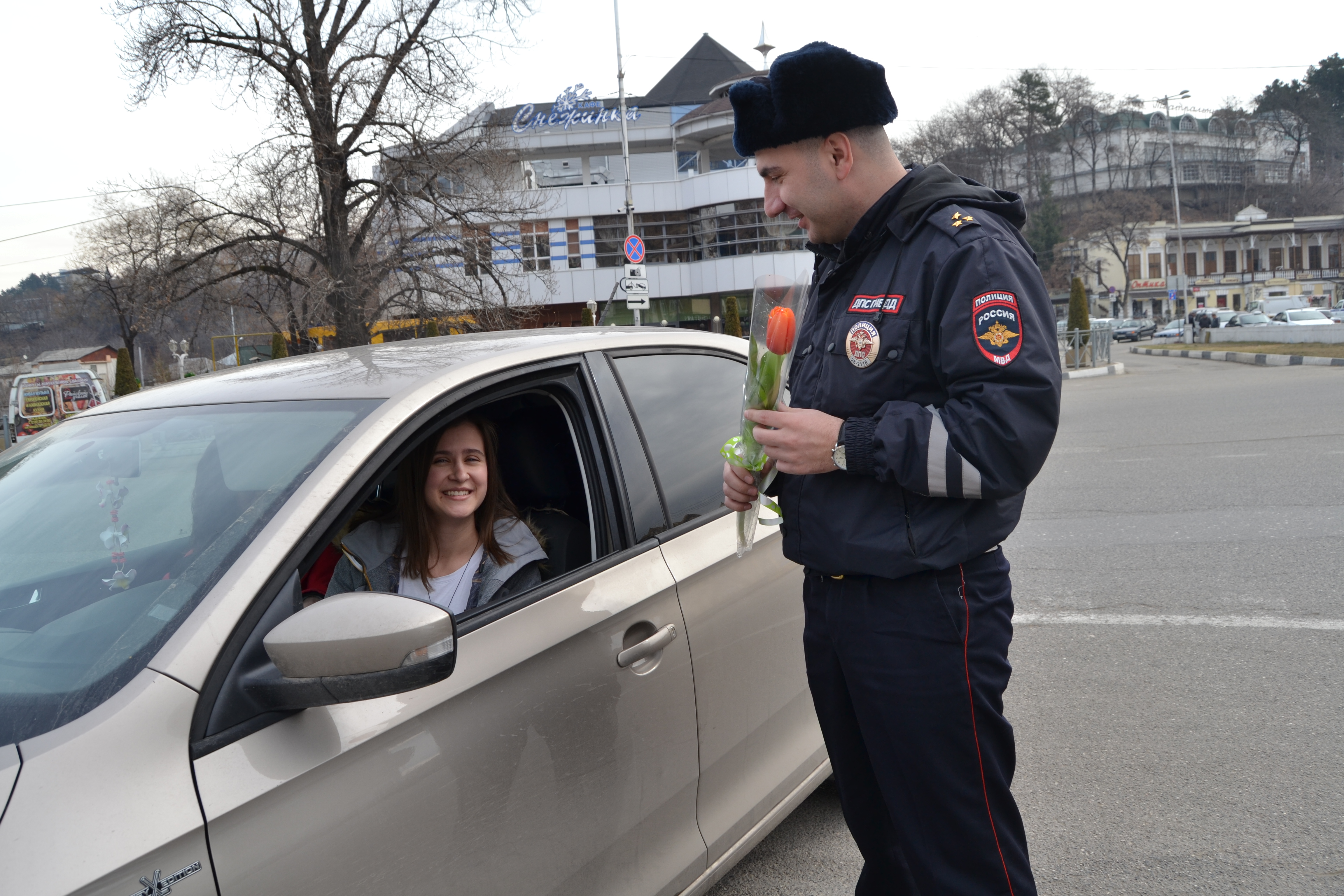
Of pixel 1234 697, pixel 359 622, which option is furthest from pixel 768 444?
pixel 1234 697

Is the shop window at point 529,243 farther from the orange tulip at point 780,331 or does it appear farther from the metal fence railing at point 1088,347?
the orange tulip at point 780,331

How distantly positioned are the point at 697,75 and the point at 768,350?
56532 millimetres

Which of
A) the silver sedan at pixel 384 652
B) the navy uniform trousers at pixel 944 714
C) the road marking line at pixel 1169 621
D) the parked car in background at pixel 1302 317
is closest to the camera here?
the silver sedan at pixel 384 652

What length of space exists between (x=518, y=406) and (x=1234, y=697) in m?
3.13

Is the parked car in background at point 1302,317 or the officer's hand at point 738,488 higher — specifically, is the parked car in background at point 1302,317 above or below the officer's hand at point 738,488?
above

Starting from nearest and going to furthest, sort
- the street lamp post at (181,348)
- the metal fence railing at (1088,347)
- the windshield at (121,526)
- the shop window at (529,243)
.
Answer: the windshield at (121,526)
the shop window at (529,243)
the street lamp post at (181,348)
the metal fence railing at (1088,347)

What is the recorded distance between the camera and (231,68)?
21.5m

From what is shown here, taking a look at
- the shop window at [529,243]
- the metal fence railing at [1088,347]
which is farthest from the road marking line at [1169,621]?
the metal fence railing at [1088,347]

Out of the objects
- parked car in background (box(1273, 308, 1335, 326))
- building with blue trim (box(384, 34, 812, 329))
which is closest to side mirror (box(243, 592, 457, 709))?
parked car in background (box(1273, 308, 1335, 326))

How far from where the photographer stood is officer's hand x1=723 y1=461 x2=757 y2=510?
2.21 meters

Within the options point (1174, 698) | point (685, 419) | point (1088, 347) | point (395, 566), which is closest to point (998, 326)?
point (685, 419)

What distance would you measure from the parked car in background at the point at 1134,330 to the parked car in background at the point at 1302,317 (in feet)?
48.1

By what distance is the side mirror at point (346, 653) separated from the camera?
1.46 metres

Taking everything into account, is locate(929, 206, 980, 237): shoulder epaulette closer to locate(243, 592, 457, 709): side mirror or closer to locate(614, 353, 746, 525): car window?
locate(614, 353, 746, 525): car window
